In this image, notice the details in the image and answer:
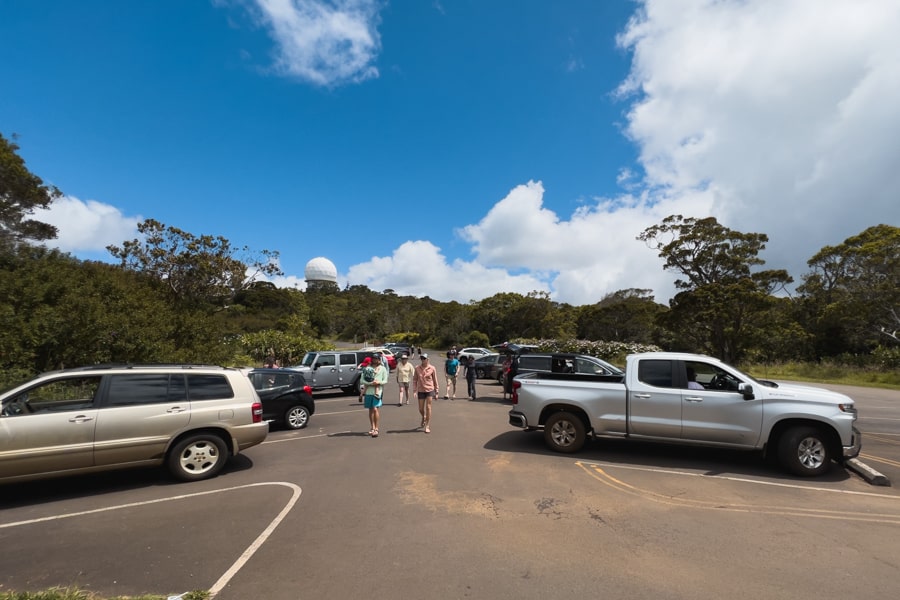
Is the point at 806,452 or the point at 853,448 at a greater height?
the point at 853,448

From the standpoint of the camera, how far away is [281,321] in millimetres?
44562

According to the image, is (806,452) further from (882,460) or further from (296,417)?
(296,417)

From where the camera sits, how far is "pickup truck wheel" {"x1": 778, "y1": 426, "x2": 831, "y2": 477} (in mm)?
6332

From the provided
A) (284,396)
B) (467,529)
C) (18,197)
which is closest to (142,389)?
(284,396)

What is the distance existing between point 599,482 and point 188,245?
24.5 meters

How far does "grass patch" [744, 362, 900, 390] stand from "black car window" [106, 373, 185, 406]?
25212mm

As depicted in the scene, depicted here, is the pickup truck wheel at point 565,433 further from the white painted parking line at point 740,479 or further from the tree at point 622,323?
the tree at point 622,323

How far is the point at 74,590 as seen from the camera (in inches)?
133

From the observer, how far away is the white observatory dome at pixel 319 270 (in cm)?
9419

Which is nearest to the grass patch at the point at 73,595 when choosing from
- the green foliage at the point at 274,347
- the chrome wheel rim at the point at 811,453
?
the chrome wheel rim at the point at 811,453

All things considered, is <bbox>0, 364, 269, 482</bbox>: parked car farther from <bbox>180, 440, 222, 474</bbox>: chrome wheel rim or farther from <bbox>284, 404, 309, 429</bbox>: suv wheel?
<bbox>284, 404, 309, 429</bbox>: suv wheel

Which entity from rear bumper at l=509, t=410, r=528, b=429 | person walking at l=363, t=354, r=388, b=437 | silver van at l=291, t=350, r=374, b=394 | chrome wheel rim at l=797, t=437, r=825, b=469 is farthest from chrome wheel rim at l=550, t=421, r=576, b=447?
silver van at l=291, t=350, r=374, b=394

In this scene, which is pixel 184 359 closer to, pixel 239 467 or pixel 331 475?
pixel 239 467

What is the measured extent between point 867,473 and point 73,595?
9513 mm
